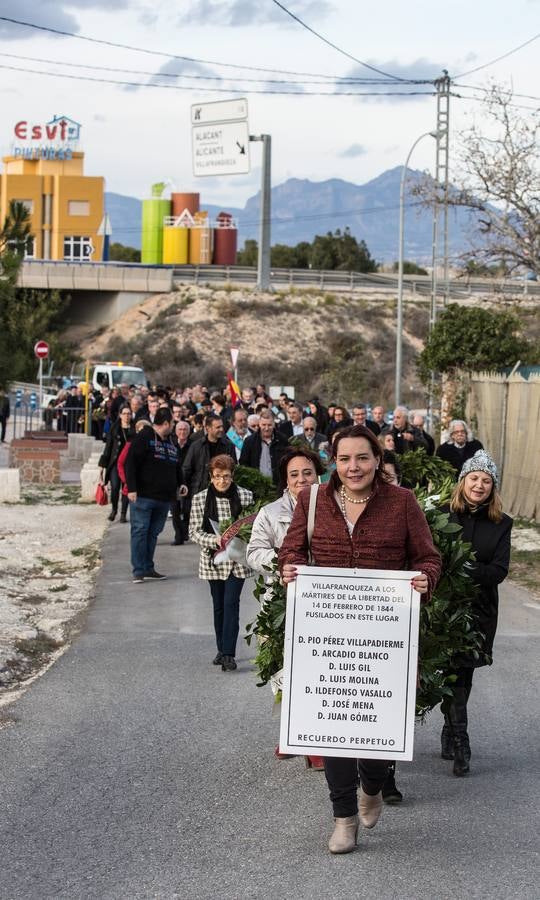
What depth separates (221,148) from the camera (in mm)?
81812

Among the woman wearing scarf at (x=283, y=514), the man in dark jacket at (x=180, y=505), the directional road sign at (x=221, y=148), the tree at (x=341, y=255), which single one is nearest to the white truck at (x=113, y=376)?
the man in dark jacket at (x=180, y=505)

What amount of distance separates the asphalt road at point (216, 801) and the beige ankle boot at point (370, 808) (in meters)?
0.07

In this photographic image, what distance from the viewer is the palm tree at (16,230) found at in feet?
65.7

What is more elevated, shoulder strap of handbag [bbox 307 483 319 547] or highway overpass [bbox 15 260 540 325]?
highway overpass [bbox 15 260 540 325]

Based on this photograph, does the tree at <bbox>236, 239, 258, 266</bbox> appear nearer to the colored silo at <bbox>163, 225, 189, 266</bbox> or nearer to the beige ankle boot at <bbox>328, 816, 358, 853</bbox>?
the colored silo at <bbox>163, 225, 189, 266</bbox>

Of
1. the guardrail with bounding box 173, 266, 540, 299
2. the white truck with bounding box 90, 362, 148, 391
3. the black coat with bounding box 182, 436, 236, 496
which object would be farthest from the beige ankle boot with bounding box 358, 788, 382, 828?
the guardrail with bounding box 173, 266, 540, 299

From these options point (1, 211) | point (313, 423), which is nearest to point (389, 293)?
point (1, 211)

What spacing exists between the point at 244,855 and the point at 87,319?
8149 cm

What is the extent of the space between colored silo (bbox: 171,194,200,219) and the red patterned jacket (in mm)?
84925

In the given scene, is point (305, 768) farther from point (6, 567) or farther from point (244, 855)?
point (6, 567)

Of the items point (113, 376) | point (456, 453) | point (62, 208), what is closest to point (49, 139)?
point (62, 208)

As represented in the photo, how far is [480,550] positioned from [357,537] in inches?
67.7

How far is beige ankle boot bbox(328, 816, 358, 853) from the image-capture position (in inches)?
237

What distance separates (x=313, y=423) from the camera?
18.0m
